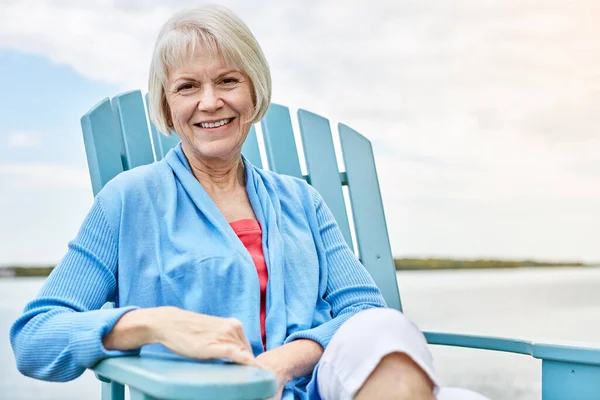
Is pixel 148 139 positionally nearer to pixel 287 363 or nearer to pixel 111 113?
pixel 111 113

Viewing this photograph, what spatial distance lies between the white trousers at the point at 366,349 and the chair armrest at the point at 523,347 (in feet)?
2.17

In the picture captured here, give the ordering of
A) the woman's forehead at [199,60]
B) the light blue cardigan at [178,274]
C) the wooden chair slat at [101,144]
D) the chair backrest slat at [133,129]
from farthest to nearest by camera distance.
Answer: the chair backrest slat at [133,129]
the wooden chair slat at [101,144]
the woman's forehead at [199,60]
the light blue cardigan at [178,274]

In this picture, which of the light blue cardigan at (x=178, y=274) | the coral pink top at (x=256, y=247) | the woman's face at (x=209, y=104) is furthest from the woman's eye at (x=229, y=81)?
the coral pink top at (x=256, y=247)

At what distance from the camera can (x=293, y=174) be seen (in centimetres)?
242

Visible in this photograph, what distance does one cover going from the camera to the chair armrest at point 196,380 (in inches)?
38.4

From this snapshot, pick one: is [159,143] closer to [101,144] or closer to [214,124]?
[101,144]

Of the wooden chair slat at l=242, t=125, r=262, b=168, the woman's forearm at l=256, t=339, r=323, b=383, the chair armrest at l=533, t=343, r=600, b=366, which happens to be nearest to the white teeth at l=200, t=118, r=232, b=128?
the woman's forearm at l=256, t=339, r=323, b=383

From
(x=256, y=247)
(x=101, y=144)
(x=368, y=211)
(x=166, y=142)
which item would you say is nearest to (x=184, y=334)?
(x=256, y=247)

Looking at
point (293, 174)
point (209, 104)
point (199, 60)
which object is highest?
point (199, 60)

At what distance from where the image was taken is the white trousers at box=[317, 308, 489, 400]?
1189 mm

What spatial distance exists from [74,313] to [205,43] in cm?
67

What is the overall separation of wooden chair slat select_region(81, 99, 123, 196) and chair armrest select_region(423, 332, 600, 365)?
1005 mm

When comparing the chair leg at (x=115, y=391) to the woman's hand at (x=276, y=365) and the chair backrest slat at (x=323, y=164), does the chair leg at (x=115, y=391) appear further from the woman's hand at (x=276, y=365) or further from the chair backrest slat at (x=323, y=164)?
the chair backrest slat at (x=323, y=164)

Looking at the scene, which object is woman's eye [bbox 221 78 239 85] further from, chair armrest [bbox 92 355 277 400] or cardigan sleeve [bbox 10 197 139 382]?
chair armrest [bbox 92 355 277 400]
